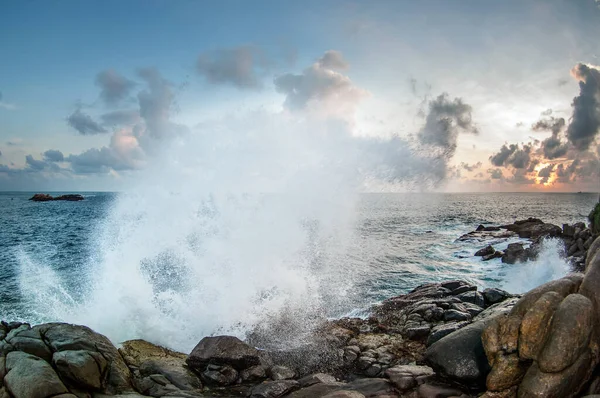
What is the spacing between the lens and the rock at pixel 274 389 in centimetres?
1034

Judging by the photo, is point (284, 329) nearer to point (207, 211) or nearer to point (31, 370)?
point (31, 370)

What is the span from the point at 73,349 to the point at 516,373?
476 inches

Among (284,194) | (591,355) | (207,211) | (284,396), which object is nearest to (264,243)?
(207,211)

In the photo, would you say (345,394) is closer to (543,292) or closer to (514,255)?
(543,292)

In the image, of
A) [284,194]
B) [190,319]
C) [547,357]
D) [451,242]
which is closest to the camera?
[547,357]

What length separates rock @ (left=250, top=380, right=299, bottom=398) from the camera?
1034 centimetres

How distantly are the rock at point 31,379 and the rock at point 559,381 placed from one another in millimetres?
11050

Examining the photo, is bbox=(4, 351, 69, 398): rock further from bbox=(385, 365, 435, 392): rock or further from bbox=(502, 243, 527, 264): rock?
bbox=(502, 243, 527, 264): rock

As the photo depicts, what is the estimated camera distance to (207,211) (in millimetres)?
28391

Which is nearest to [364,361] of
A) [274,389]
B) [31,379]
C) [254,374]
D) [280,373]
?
[280,373]

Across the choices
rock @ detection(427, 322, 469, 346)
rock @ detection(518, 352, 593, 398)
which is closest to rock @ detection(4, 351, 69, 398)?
rock @ detection(518, 352, 593, 398)

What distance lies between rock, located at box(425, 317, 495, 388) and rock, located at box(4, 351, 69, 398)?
33.7 feet

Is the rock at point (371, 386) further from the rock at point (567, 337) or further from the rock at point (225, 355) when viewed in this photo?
the rock at point (567, 337)

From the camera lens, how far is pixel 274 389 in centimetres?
1051
